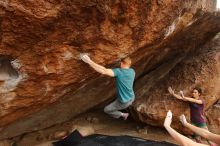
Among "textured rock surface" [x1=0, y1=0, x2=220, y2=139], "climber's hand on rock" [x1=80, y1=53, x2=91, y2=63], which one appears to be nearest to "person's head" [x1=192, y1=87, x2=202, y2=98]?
"textured rock surface" [x1=0, y1=0, x2=220, y2=139]

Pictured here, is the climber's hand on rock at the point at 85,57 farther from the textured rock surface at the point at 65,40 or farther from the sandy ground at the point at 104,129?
the sandy ground at the point at 104,129

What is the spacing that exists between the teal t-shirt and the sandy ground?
264 cm

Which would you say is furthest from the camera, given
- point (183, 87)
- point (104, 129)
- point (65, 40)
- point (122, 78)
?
point (104, 129)

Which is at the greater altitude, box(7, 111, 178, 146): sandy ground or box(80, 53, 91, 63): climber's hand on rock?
box(80, 53, 91, 63): climber's hand on rock

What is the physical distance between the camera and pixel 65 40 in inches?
230

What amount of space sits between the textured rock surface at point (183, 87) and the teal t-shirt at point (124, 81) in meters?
2.50

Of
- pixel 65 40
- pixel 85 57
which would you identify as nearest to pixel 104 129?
pixel 85 57

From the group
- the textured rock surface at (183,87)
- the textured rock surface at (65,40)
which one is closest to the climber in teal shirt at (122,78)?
the textured rock surface at (65,40)

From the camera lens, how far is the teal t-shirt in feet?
21.3

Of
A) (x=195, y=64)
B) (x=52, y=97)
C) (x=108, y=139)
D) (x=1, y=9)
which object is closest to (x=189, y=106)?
(x=195, y=64)

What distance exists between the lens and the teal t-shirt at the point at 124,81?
6.48 metres

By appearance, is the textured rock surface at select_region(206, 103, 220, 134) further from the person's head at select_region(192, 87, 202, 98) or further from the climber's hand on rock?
the climber's hand on rock

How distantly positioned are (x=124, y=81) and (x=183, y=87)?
320cm

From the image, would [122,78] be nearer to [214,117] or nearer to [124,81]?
[124,81]
